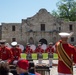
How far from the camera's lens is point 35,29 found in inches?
2325

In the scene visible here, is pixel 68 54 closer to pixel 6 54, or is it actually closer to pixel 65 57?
pixel 65 57

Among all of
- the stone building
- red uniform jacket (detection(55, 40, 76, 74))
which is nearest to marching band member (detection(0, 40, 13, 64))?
red uniform jacket (detection(55, 40, 76, 74))

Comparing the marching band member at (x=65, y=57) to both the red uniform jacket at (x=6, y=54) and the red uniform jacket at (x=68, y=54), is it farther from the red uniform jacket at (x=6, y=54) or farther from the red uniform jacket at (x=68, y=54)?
the red uniform jacket at (x=6, y=54)

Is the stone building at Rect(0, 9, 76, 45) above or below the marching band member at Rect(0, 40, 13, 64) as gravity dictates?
above

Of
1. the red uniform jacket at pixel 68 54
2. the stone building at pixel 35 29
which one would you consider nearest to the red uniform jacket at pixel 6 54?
the red uniform jacket at pixel 68 54

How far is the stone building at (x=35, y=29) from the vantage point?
5884 centimetres

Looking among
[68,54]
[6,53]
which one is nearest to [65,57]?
[68,54]

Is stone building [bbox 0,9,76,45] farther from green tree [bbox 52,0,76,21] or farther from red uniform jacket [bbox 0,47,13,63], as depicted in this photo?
red uniform jacket [bbox 0,47,13,63]

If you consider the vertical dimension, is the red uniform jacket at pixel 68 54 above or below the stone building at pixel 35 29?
below

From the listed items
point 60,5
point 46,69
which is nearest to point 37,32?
point 60,5

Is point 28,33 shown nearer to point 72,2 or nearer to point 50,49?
point 72,2

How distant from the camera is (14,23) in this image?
5978 centimetres

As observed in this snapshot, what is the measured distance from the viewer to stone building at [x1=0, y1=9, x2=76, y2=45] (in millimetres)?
58844

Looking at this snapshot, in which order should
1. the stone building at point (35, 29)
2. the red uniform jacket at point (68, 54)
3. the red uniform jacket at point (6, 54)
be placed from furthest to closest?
1. the stone building at point (35, 29)
2. the red uniform jacket at point (6, 54)
3. the red uniform jacket at point (68, 54)
